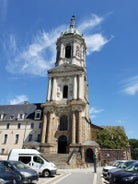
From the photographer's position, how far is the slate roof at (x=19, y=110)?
167 ft

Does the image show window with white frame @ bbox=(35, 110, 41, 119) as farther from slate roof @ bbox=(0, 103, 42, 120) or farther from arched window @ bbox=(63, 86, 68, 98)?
arched window @ bbox=(63, 86, 68, 98)

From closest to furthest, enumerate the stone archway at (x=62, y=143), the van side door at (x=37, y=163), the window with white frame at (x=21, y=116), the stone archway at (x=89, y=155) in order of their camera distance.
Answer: the van side door at (x=37, y=163) < the stone archway at (x=89, y=155) < the stone archway at (x=62, y=143) < the window with white frame at (x=21, y=116)

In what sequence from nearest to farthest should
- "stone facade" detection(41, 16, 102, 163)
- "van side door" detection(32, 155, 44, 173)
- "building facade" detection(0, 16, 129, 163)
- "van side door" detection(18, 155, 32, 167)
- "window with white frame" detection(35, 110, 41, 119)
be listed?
"van side door" detection(32, 155, 44, 173)
"van side door" detection(18, 155, 32, 167)
"building facade" detection(0, 16, 129, 163)
"stone facade" detection(41, 16, 102, 163)
"window with white frame" detection(35, 110, 41, 119)

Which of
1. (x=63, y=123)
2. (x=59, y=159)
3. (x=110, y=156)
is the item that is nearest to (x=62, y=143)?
(x=63, y=123)

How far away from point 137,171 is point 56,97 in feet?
118

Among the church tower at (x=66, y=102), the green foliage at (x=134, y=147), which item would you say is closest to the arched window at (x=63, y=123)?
the church tower at (x=66, y=102)

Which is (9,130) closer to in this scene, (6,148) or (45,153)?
(6,148)

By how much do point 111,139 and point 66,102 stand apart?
541 inches

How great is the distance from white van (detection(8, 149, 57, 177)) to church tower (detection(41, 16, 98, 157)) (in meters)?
20.1

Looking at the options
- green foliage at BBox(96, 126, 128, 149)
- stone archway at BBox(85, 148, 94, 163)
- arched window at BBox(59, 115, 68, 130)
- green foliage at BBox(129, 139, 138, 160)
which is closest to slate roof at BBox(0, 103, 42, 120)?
arched window at BBox(59, 115, 68, 130)

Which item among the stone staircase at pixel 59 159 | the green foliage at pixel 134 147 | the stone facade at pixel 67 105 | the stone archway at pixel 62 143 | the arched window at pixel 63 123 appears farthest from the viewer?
the green foliage at pixel 134 147

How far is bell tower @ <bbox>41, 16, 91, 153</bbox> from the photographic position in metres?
39.5

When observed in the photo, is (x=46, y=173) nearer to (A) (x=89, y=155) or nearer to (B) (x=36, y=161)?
(B) (x=36, y=161)

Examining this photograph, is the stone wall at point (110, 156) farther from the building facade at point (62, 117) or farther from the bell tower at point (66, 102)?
the bell tower at point (66, 102)
